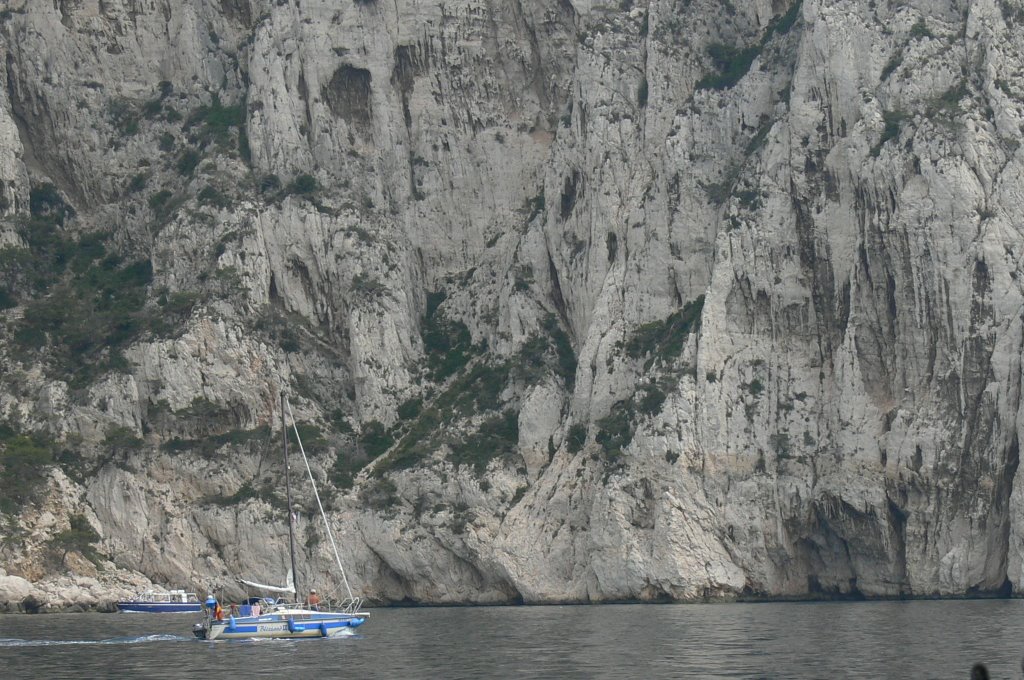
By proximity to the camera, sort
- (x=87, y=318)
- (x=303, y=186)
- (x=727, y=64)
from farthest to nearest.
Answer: (x=303, y=186), (x=87, y=318), (x=727, y=64)

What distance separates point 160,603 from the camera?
99.1 meters

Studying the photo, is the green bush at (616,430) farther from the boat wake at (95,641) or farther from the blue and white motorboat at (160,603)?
the boat wake at (95,641)

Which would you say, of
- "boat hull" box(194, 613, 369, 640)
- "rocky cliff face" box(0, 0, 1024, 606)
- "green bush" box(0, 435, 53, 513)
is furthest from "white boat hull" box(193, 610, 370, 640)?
"green bush" box(0, 435, 53, 513)

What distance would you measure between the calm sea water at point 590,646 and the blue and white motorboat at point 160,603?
846 centimetres

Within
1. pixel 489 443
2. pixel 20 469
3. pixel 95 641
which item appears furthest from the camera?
pixel 489 443

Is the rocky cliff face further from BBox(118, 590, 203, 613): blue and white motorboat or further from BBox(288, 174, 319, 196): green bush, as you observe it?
BBox(118, 590, 203, 613): blue and white motorboat

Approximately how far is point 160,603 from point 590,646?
40.6 meters

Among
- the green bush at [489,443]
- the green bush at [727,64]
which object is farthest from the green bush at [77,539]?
the green bush at [727,64]

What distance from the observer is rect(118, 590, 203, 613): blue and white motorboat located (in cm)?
9875

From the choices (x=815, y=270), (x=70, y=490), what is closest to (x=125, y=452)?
(x=70, y=490)

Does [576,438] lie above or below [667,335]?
below

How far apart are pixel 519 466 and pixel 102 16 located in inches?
1854

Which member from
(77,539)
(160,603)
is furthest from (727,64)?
(77,539)

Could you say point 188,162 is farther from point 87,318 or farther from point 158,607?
point 158,607
